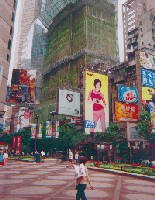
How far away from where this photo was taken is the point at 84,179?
661 cm

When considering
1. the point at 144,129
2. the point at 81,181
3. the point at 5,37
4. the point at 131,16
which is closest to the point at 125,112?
the point at 144,129

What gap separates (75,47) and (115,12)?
1197 inches

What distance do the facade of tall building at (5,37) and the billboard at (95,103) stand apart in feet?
126

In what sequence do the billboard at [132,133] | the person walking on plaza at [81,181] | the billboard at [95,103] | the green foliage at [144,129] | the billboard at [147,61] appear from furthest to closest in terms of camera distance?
the billboard at [147,61]
the billboard at [95,103]
the billboard at [132,133]
the green foliage at [144,129]
the person walking on plaza at [81,181]

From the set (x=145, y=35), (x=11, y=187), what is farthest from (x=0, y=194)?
(x=145, y=35)

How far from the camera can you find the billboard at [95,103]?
34.2m

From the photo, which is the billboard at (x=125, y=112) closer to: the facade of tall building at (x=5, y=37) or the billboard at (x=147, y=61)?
the billboard at (x=147, y=61)

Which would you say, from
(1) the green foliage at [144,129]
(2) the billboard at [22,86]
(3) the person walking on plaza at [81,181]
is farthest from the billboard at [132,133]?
(2) the billboard at [22,86]

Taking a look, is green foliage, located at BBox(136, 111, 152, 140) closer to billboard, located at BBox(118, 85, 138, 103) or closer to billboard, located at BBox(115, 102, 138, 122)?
billboard, located at BBox(115, 102, 138, 122)

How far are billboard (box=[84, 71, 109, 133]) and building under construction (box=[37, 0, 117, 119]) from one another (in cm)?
4766

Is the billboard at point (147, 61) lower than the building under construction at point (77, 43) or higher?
lower

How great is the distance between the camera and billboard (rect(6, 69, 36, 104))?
5178 centimetres

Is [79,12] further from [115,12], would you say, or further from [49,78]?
[49,78]

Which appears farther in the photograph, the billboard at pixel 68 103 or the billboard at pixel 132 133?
the billboard at pixel 68 103
